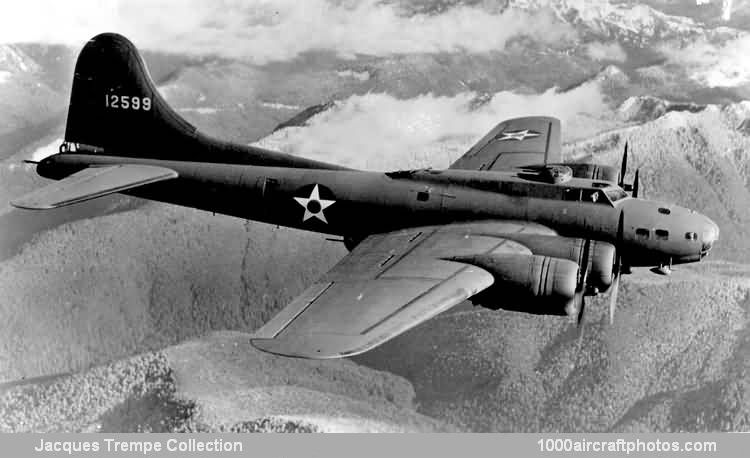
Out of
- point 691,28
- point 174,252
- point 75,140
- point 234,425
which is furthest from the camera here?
point 691,28

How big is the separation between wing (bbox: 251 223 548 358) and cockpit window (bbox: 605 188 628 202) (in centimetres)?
239

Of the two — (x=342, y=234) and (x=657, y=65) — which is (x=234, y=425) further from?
(x=657, y=65)

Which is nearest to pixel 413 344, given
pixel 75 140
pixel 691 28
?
pixel 75 140

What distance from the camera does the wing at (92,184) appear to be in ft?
58.8

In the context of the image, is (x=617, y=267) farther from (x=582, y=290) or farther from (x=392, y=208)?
(x=392, y=208)

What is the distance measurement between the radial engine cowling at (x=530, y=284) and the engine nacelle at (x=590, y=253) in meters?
0.65

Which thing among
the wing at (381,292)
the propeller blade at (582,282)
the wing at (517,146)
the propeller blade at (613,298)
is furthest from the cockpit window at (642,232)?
the wing at (517,146)

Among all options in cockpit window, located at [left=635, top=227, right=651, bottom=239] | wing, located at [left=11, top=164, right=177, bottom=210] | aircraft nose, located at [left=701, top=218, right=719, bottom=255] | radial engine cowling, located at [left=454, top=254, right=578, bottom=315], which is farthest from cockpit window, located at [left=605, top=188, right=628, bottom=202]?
wing, located at [left=11, top=164, right=177, bottom=210]

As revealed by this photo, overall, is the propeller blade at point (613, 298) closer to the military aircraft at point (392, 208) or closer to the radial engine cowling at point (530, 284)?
the military aircraft at point (392, 208)

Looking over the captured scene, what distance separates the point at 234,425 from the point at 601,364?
11725 millimetres

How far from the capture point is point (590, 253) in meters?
16.5

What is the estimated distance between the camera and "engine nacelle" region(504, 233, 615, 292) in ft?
53.4

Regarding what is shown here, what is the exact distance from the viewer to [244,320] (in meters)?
25.5

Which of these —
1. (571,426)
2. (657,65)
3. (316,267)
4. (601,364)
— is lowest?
(571,426)
